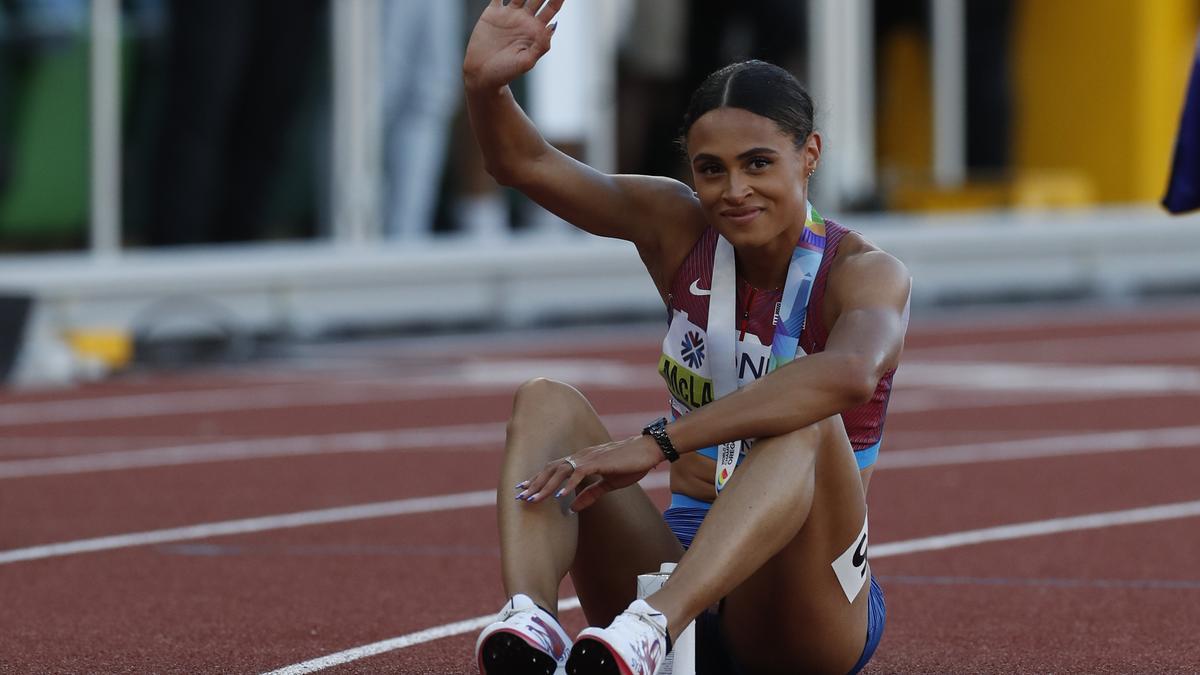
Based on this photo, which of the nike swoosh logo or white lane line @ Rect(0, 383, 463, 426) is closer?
the nike swoosh logo

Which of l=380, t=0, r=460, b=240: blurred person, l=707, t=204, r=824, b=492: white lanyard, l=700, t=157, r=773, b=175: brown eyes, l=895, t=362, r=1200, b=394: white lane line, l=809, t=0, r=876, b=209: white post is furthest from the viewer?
l=809, t=0, r=876, b=209: white post

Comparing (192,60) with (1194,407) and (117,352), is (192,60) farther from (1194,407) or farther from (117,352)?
(1194,407)

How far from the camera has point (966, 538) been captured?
679 centimetres

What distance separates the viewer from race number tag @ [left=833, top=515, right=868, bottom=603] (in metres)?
4.25

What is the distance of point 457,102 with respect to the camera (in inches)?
586

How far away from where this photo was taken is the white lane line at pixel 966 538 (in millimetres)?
5082

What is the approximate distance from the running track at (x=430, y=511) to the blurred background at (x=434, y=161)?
3.83 feet

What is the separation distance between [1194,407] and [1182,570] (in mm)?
4491

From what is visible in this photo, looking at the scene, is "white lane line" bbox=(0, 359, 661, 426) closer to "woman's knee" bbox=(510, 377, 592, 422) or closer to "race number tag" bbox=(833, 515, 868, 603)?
"woman's knee" bbox=(510, 377, 592, 422)

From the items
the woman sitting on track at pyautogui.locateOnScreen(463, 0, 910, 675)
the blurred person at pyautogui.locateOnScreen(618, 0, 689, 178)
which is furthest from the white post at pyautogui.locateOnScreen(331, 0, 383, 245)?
the woman sitting on track at pyautogui.locateOnScreen(463, 0, 910, 675)

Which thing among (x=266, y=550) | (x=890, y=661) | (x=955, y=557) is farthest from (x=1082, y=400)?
(x=890, y=661)

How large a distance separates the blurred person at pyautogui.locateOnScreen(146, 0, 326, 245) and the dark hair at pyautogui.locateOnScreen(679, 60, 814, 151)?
1003 centimetres

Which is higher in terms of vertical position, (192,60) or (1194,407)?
(192,60)

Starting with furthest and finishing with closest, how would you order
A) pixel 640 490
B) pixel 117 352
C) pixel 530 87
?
pixel 530 87 < pixel 117 352 < pixel 640 490
